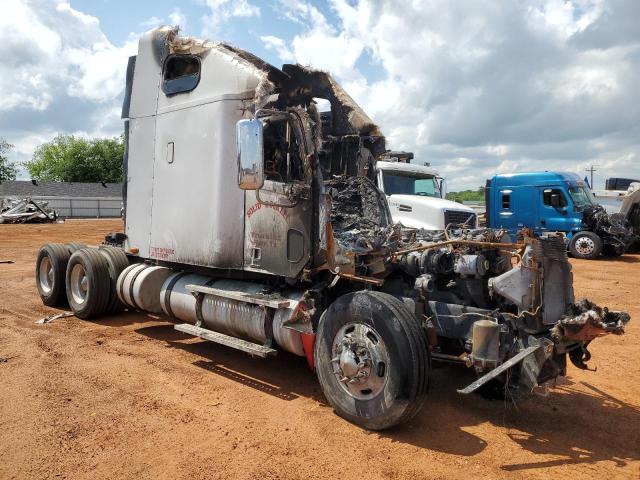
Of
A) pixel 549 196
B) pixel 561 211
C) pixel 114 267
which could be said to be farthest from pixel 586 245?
pixel 114 267

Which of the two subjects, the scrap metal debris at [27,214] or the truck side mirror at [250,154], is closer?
the truck side mirror at [250,154]

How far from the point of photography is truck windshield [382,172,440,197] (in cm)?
1227

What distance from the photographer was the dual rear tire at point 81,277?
7.80 m

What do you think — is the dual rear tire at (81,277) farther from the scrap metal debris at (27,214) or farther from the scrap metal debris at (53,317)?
the scrap metal debris at (27,214)

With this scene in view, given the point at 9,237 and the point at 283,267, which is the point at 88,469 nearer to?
the point at 283,267

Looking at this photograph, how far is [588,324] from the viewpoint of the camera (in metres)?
3.88

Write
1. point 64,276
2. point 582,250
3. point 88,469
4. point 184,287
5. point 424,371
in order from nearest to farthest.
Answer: point 88,469 → point 424,371 → point 184,287 → point 64,276 → point 582,250

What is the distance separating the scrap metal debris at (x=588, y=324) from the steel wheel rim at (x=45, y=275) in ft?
27.0

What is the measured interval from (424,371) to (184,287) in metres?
3.69

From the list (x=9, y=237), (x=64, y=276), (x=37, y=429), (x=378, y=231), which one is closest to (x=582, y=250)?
(x=378, y=231)

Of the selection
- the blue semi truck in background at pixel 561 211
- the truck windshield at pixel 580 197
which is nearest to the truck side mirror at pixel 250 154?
the blue semi truck in background at pixel 561 211

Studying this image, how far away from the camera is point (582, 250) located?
17.4 meters

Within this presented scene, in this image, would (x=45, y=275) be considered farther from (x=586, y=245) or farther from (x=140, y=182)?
(x=586, y=245)

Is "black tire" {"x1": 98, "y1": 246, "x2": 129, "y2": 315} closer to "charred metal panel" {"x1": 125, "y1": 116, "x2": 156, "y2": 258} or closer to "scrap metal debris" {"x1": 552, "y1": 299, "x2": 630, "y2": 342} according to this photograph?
"charred metal panel" {"x1": 125, "y1": 116, "x2": 156, "y2": 258}
